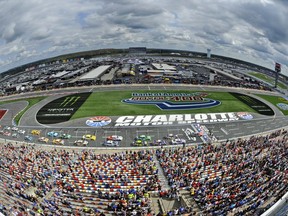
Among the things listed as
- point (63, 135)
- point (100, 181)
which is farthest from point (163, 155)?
point (63, 135)

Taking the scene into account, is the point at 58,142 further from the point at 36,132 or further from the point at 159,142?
the point at 159,142

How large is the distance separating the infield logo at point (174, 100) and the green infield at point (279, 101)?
23.9m

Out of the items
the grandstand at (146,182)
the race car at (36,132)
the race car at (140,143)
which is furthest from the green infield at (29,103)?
the race car at (140,143)

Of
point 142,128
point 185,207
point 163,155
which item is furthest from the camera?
point 142,128

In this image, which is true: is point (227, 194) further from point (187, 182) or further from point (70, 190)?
point (70, 190)

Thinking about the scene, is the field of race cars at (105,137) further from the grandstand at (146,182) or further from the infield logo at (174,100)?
the infield logo at (174,100)

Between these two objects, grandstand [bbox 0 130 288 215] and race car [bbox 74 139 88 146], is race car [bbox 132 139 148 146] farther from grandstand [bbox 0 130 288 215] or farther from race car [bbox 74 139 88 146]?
race car [bbox 74 139 88 146]

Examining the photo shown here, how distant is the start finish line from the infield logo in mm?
7929

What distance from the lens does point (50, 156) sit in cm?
4775

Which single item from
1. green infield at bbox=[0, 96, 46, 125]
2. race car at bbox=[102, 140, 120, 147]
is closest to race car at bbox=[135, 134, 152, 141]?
race car at bbox=[102, 140, 120, 147]

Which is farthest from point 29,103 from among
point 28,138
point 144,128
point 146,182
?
point 146,182

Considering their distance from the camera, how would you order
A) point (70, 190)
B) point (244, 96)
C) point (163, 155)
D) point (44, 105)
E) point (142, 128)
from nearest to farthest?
1. point (70, 190)
2. point (163, 155)
3. point (142, 128)
4. point (44, 105)
5. point (244, 96)

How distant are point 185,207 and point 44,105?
7149cm

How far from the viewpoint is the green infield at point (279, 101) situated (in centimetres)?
8957
